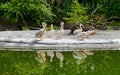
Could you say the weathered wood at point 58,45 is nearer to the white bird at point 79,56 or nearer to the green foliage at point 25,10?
the white bird at point 79,56

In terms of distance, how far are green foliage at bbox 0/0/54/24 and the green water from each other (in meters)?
6.64

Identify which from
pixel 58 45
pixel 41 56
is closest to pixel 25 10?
pixel 58 45

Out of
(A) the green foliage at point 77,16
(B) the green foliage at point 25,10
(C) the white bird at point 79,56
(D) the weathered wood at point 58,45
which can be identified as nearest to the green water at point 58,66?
(C) the white bird at point 79,56

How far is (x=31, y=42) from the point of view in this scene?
13156mm

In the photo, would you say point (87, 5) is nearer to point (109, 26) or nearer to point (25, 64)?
point (109, 26)

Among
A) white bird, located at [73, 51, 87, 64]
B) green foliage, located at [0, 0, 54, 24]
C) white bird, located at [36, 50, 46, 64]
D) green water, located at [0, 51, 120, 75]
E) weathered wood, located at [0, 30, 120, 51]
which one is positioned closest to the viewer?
green water, located at [0, 51, 120, 75]

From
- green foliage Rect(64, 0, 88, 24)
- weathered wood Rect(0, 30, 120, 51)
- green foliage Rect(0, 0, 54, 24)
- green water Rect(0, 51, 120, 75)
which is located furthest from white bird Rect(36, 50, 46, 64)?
green foliage Rect(0, 0, 54, 24)

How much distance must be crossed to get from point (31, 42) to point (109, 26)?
7.54 m

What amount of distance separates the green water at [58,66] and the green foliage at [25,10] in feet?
21.8

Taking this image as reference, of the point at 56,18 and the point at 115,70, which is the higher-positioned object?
the point at 115,70

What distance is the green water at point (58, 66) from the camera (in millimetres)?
9555

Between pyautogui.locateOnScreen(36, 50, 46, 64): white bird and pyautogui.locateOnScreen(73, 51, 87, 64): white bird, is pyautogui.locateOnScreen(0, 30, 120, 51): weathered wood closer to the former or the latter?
pyautogui.locateOnScreen(36, 50, 46, 64): white bird

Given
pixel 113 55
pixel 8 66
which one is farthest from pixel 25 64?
pixel 113 55

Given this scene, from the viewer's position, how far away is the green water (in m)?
9.55
